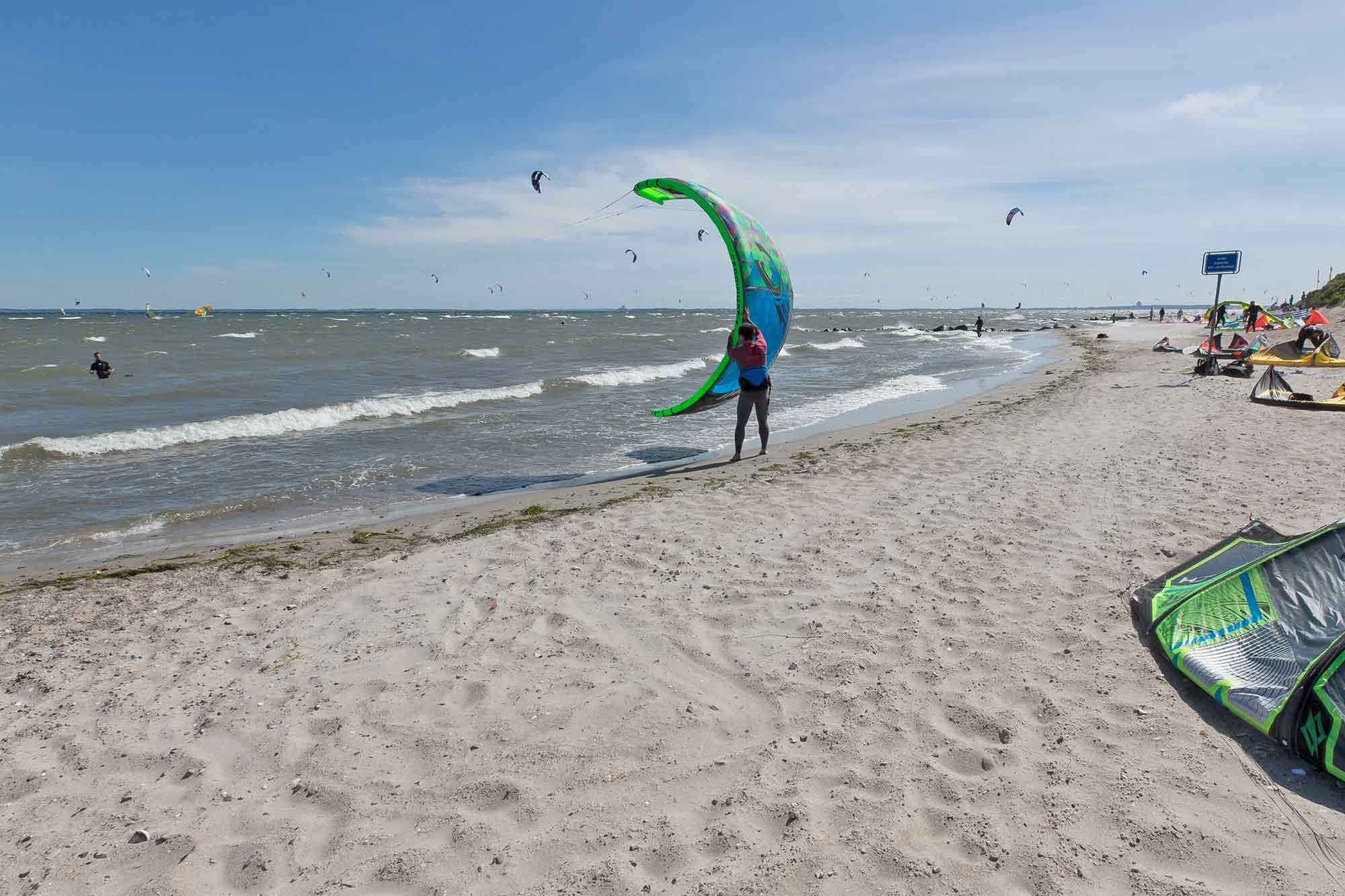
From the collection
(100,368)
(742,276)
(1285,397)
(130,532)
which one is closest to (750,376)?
(742,276)

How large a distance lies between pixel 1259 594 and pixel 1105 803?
5.41 feet

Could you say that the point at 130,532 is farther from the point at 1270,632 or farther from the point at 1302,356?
the point at 1302,356

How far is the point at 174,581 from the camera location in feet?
17.1

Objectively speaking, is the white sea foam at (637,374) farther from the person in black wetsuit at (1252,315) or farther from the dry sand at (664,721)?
the person in black wetsuit at (1252,315)

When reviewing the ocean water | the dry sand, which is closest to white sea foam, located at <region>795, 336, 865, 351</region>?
the ocean water

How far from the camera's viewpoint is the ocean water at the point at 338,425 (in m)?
7.81

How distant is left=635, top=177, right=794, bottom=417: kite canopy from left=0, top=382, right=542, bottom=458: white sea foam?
6881 millimetres

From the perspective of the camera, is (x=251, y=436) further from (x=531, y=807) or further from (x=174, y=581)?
(x=531, y=807)

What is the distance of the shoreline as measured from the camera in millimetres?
6016

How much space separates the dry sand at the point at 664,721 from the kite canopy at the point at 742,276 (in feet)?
A: 12.3

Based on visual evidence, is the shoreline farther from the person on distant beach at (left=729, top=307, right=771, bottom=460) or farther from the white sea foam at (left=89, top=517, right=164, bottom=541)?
the person on distant beach at (left=729, top=307, right=771, bottom=460)

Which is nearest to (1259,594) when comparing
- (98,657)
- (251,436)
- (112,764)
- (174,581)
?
(112,764)

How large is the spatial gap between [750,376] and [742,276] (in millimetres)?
1234

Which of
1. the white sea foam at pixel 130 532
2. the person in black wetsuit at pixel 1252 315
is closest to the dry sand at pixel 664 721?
the white sea foam at pixel 130 532
